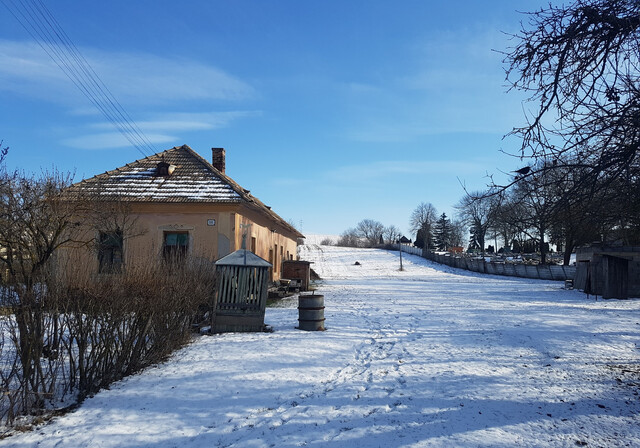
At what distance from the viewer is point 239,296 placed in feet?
34.6

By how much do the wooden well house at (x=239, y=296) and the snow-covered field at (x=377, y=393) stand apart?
0.62m

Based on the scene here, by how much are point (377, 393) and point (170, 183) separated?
13.7m

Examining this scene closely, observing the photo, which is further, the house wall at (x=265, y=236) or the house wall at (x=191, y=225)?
the house wall at (x=265, y=236)

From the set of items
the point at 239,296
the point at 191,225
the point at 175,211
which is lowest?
the point at 239,296

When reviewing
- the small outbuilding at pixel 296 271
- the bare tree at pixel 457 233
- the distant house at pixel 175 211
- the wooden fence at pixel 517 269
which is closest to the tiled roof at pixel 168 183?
the distant house at pixel 175 211

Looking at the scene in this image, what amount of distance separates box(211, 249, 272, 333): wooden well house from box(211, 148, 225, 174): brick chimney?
12.5 metres

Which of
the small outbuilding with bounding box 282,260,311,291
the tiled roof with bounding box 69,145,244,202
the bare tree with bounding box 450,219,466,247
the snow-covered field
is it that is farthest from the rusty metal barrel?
the bare tree with bounding box 450,219,466,247

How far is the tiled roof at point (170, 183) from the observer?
16.4 m

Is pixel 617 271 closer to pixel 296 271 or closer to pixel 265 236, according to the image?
pixel 296 271

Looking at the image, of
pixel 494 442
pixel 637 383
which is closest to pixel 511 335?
pixel 637 383

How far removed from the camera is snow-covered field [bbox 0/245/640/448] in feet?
16.0

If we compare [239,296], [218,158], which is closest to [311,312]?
[239,296]

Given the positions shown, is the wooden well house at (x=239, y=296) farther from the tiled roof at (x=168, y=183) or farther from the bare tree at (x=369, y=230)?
the bare tree at (x=369, y=230)

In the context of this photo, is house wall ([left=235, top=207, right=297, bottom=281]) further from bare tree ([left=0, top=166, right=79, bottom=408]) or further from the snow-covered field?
bare tree ([left=0, top=166, right=79, bottom=408])
